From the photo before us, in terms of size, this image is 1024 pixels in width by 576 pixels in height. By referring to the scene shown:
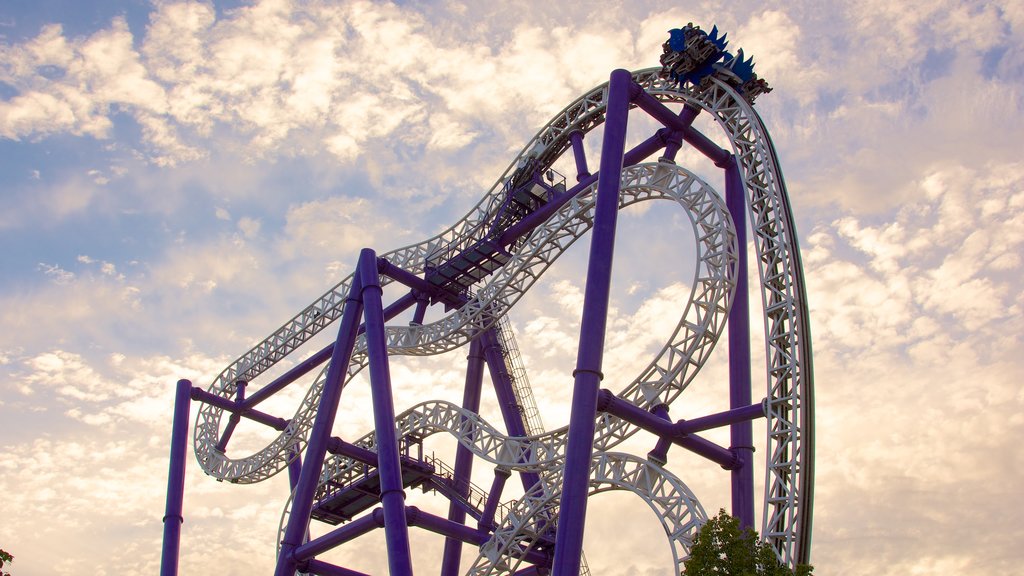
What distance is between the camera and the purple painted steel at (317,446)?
18.6 m

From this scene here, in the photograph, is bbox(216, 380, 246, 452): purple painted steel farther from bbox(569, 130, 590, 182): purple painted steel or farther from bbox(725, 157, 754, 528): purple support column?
bbox(725, 157, 754, 528): purple support column

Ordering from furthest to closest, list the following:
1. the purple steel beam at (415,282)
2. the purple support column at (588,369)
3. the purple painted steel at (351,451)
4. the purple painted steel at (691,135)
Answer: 1. the purple steel beam at (415,282)
2. the purple painted steel at (351,451)
3. the purple painted steel at (691,135)
4. the purple support column at (588,369)

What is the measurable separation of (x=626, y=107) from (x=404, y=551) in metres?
7.53

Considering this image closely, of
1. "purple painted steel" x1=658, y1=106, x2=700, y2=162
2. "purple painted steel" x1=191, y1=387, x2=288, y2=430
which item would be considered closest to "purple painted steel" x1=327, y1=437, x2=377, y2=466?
"purple painted steel" x1=191, y1=387, x2=288, y2=430

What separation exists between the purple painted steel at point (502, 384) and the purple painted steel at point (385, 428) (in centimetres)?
333

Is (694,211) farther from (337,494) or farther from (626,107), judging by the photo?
(337,494)

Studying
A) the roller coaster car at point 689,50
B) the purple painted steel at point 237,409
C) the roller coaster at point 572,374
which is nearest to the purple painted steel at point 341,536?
the roller coaster at point 572,374

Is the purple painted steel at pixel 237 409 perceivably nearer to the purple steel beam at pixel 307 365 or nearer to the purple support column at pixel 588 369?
the purple steel beam at pixel 307 365

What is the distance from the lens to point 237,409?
26.3 m

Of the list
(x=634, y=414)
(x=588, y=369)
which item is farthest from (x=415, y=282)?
(x=588, y=369)

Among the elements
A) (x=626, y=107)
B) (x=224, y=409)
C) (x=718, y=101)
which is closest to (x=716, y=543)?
(x=626, y=107)

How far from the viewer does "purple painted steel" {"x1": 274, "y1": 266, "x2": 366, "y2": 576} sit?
18562 millimetres

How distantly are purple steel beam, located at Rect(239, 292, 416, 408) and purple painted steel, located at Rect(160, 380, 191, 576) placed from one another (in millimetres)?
1709

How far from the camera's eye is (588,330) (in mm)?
13852
